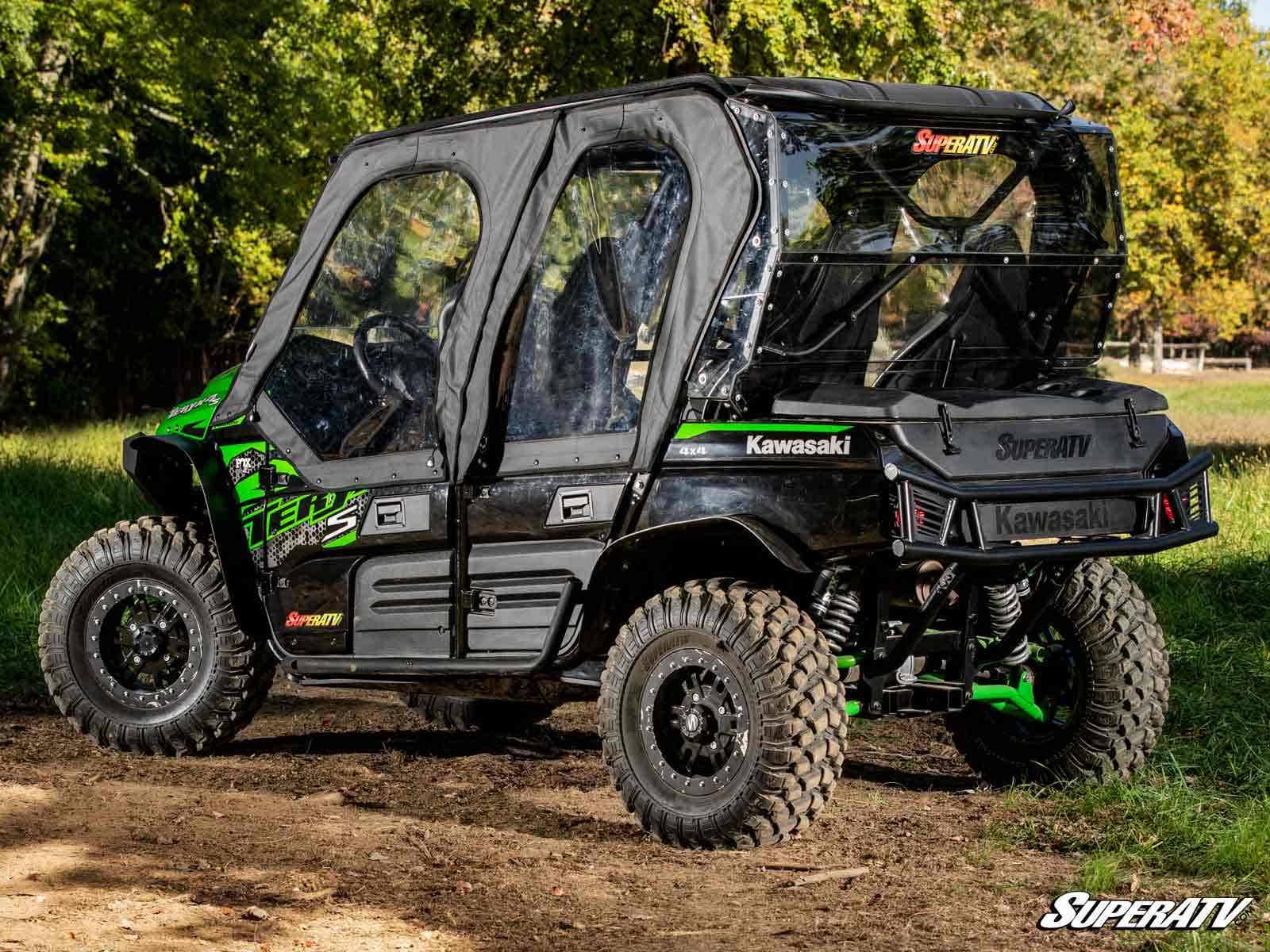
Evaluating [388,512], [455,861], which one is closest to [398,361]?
[388,512]

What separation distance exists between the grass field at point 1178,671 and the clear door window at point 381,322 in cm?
254

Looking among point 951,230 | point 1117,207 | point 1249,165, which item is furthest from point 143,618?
point 1249,165

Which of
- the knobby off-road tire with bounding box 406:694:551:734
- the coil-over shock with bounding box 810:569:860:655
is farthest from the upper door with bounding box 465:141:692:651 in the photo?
the knobby off-road tire with bounding box 406:694:551:734

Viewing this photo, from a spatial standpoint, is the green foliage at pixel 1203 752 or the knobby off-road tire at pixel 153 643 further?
the knobby off-road tire at pixel 153 643

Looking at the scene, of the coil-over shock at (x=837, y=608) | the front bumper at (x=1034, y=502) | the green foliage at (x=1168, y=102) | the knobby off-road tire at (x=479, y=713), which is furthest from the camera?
the green foliage at (x=1168, y=102)

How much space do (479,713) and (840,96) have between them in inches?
133

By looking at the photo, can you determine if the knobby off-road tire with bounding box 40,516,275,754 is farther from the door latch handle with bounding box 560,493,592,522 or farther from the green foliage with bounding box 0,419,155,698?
the door latch handle with bounding box 560,493,592,522

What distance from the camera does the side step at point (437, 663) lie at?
6.07 meters

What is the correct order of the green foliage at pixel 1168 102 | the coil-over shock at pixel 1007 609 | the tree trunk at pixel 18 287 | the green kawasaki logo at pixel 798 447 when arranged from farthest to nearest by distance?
the tree trunk at pixel 18 287 < the green foliage at pixel 1168 102 < the coil-over shock at pixel 1007 609 < the green kawasaki logo at pixel 798 447

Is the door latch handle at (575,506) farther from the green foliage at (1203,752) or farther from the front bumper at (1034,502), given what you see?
the green foliage at (1203,752)

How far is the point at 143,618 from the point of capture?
24.0ft

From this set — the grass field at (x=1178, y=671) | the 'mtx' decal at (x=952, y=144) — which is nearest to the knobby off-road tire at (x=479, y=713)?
the grass field at (x=1178, y=671)

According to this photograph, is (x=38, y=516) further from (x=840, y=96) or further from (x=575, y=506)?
(x=840, y=96)

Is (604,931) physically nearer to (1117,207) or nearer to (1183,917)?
(1183,917)
